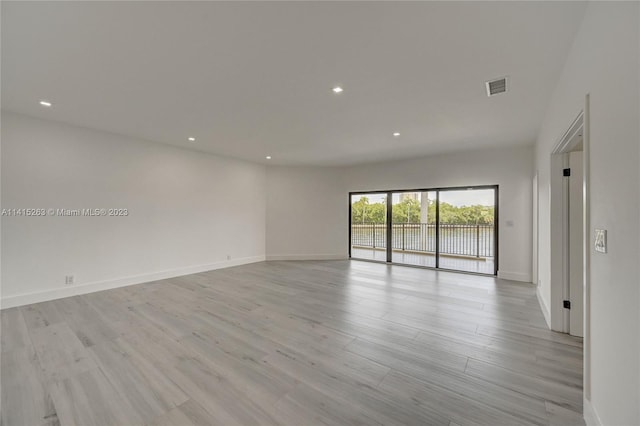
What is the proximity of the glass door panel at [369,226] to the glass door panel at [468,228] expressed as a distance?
1.54 m

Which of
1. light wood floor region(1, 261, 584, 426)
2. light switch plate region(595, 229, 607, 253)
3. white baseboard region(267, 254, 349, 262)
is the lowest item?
light wood floor region(1, 261, 584, 426)

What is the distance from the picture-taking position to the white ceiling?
5.84 feet

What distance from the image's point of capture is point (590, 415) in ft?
5.22

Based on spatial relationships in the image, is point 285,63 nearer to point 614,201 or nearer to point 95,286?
point 614,201

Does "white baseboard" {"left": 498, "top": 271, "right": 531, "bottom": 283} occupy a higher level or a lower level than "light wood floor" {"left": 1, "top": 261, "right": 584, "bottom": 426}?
higher

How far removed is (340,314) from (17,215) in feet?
15.5

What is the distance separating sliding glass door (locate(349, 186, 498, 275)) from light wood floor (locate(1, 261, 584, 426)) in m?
2.30

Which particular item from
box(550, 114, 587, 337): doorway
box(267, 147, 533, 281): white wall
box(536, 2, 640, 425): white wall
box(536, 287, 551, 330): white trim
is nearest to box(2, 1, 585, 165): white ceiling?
box(536, 2, 640, 425): white wall

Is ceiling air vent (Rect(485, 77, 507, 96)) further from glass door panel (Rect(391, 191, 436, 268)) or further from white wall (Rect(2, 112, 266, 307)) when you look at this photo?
white wall (Rect(2, 112, 266, 307))

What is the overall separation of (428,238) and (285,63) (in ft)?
19.4

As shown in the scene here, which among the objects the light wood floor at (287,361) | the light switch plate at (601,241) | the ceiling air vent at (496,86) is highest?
the ceiling air vent at (496,86)

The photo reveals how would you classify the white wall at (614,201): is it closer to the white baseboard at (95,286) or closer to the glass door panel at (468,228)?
the glass door panel at (468,228)

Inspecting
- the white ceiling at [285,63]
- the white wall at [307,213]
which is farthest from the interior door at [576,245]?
the white wall at [307,213]

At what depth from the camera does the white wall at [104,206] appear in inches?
144
